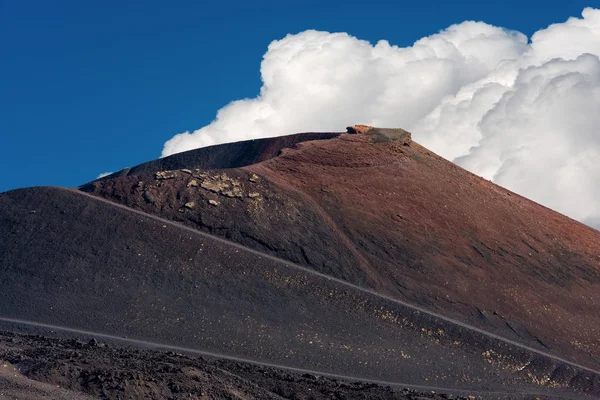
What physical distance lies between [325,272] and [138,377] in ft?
64.9

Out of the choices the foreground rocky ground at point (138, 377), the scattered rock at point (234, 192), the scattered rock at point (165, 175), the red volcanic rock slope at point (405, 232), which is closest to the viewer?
the foreground rocky ground at point (138, 377)

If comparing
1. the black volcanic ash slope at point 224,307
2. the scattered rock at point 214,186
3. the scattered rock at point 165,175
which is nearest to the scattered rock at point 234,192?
the scattered rock at point 214,186

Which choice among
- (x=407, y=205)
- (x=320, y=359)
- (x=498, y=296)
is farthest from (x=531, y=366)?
(x=407, y=205)

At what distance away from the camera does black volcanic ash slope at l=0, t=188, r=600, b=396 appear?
37.7m

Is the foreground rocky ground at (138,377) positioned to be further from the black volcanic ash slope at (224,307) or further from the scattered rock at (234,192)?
the scattered rock at (234,192)

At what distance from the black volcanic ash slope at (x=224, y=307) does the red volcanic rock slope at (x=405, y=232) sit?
91.5 inches

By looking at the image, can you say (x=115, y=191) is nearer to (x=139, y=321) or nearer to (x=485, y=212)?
(x=139, y=321)

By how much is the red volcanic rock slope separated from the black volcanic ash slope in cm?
232

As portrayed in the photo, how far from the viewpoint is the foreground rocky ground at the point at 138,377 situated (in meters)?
25.1

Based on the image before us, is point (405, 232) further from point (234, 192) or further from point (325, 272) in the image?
point (234, 192)

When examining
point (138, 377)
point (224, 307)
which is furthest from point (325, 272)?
point (138, 377)

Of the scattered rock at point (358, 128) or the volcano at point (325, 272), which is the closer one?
the volcano at point (325, 272)

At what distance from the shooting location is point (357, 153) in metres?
55.7

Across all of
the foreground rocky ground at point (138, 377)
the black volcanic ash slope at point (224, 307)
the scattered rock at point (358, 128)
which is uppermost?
the scattered rock at point (358, 128)
